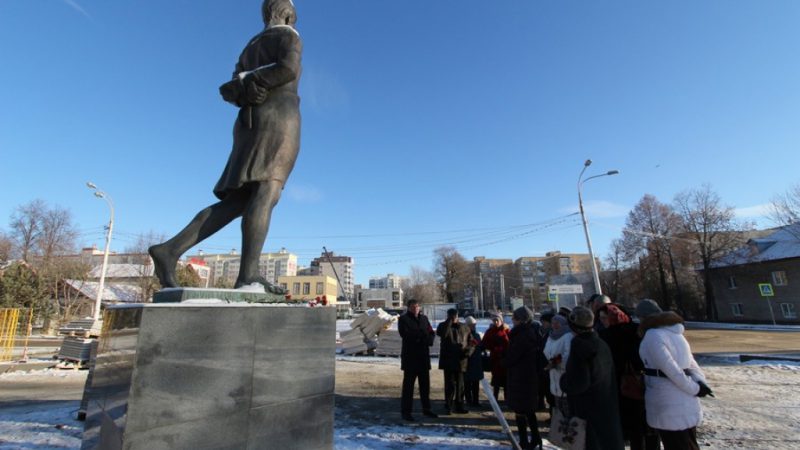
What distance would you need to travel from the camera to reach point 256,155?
→ 3.33m

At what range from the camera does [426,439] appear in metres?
4.89

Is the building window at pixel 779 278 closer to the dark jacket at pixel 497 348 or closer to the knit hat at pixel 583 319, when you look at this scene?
the dark jacket at pixel 497 348

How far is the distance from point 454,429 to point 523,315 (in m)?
1.90

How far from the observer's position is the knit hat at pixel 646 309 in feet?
11.4

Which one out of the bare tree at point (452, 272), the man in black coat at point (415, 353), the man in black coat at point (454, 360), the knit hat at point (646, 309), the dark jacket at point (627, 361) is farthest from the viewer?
the bare tree at point (452, 272)

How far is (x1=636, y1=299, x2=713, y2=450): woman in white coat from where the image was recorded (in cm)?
307

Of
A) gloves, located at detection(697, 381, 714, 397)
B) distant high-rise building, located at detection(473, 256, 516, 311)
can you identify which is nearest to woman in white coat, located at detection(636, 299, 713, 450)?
gloves, located at detection(697, 381, 714, 397)

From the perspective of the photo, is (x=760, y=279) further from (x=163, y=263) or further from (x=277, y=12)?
(x=163, y=263)

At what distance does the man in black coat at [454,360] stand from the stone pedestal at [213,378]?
4.15m

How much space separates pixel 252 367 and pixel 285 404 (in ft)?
1.19

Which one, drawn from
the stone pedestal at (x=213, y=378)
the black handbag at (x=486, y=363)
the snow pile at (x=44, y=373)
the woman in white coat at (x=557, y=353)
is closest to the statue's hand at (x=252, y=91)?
the stone pedestal at (x=213, y=378)

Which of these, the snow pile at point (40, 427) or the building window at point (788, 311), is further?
the building window at point (788, 311)

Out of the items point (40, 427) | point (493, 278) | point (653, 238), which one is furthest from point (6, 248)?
point (493, 278)

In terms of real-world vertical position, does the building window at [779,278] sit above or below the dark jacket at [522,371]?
above
